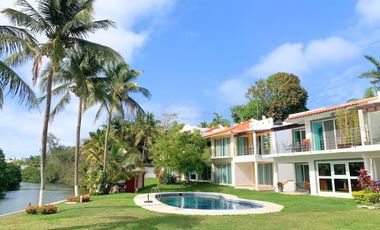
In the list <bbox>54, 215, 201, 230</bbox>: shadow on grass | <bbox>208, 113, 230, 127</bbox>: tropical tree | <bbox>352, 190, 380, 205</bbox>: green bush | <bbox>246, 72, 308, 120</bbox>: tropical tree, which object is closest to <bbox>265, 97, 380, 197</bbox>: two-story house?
<bbox>352, 190, 380, 205</bbox>: green bush

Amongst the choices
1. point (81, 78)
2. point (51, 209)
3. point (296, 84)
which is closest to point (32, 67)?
point (81, 78)

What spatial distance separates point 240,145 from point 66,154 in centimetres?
4828

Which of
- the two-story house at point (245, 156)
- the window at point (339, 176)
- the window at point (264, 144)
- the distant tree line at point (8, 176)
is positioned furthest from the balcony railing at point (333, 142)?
the distant tree line at point (8, 176)

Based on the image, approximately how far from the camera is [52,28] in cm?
1623

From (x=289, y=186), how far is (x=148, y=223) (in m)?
17.5

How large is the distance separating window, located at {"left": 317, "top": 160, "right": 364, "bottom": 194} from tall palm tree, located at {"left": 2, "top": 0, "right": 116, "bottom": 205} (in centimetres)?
1491

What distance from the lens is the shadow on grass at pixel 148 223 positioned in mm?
10992

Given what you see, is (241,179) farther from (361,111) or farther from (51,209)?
(51,209)

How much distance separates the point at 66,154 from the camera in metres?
69.0

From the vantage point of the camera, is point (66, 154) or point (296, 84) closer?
point (296, 84)

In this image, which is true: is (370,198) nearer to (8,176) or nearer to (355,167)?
(355,167)

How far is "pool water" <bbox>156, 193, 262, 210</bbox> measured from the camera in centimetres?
1956

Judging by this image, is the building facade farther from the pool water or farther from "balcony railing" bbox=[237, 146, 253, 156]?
the pool water

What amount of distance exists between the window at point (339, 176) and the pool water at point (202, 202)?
5810mm
